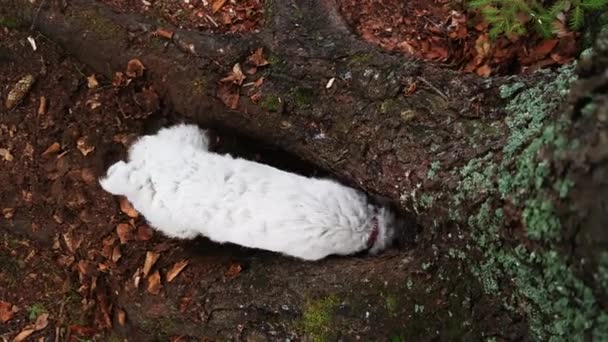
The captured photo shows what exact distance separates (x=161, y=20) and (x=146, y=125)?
656 mm

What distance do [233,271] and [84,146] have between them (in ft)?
4.53

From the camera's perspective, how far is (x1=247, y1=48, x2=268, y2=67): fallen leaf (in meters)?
3.40

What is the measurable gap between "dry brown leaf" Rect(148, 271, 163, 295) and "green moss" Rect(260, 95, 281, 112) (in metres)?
1.16

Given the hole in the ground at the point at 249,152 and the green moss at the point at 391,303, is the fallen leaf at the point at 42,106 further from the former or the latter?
the green moss at the point at 391,303

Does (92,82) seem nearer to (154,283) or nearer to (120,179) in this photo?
(120,179)

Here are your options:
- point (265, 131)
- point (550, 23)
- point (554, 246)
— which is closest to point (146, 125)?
point (265, 131)

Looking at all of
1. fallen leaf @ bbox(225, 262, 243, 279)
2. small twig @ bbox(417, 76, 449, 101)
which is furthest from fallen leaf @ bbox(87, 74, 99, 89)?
small twig @ bbox(417, 76, 449, 101)

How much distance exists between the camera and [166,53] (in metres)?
3.68

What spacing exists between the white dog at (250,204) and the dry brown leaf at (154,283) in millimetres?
294

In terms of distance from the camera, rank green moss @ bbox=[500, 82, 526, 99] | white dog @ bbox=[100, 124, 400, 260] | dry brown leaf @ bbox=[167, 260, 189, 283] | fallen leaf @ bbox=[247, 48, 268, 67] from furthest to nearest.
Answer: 1. dry brown leaf @ bbox=[167, 260, 189, 283]
2. fallen leaf @ bbox=[247, 48, 268, 67]
3. white dog @ bbox=[100, 124, 400, 260]
4. green moss @ bbox=[500, 82, 526, 99]

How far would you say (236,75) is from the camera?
344 centimetres

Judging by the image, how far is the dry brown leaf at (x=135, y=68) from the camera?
148 inches

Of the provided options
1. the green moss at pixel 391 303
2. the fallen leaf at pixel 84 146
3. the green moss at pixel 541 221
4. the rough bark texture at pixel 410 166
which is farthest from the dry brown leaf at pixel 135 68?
the green moss at pixel 541 221

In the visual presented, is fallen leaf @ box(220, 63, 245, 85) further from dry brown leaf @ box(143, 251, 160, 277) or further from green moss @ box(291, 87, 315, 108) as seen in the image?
dry brown leaf @ box(143, 251, 160, 277)
